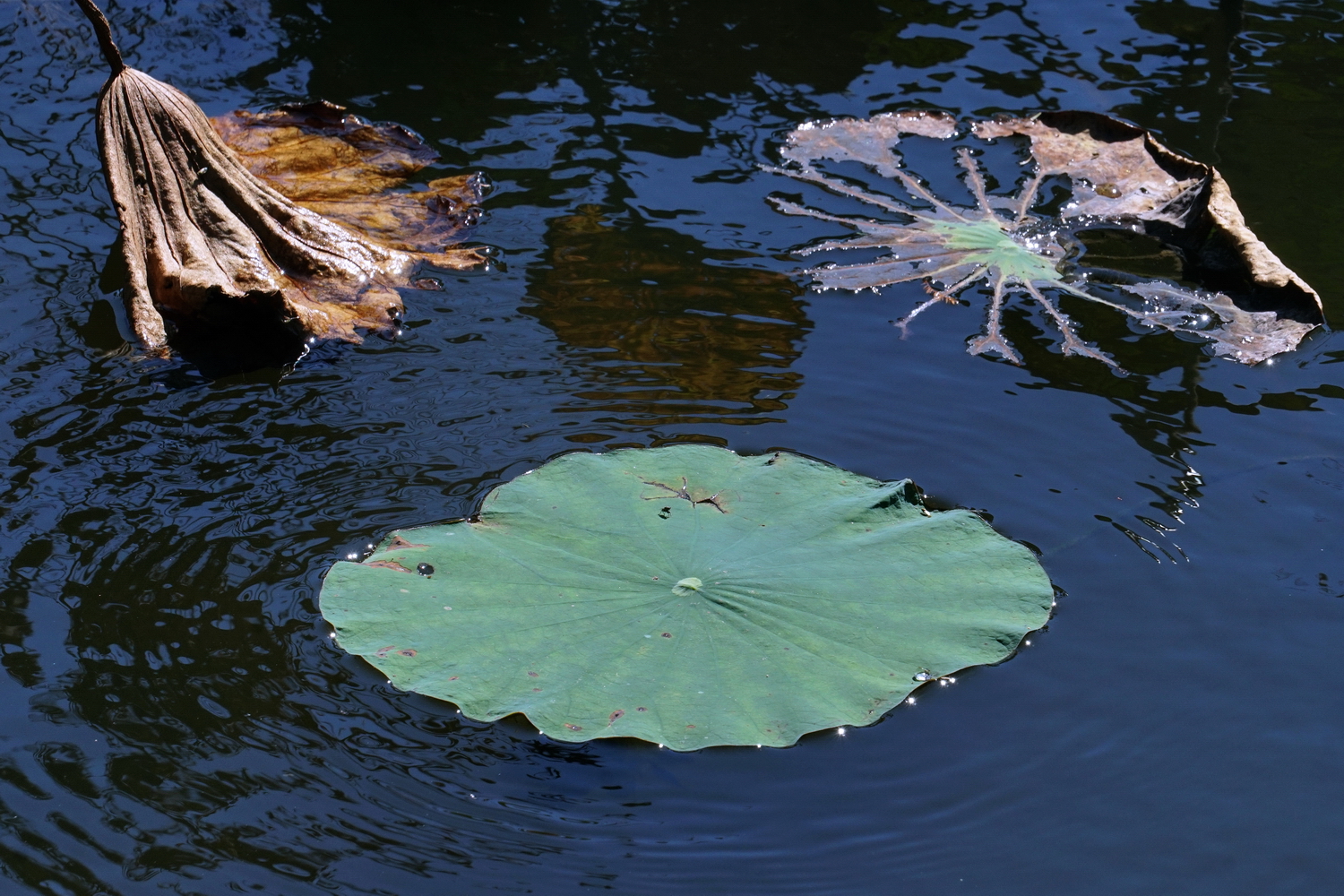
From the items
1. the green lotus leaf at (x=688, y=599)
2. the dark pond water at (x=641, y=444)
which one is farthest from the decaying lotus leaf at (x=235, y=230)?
the green lotus leaf at (x=688, y=599)

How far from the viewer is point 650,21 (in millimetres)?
4777

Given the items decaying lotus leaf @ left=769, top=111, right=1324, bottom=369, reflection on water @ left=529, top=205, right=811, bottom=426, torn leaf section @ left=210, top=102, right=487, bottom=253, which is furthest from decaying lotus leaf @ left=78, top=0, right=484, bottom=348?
decaying lotus leaf @ left=769, top=111, right=1324, bottom=369

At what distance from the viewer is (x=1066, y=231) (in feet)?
12.2

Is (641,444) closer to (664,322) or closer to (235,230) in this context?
(664,322)

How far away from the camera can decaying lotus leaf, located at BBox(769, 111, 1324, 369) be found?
3.30m

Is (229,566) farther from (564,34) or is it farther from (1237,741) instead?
(564,34)

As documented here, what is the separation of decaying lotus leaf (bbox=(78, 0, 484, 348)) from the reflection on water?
35 cm

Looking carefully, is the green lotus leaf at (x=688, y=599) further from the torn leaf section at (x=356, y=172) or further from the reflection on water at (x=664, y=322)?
the torn leaf section at (x=356, y=172)

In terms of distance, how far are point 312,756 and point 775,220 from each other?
2271 mm

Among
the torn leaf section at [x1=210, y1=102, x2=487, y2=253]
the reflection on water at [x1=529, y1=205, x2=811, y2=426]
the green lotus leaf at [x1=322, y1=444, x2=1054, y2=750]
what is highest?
the torn leaf section at [x1=210, y1=102, x2=487, y2=253]

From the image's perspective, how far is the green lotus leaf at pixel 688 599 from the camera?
2072mm

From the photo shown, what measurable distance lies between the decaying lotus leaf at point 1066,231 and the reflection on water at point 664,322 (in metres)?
0.29

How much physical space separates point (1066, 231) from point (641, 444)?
5.61 feet

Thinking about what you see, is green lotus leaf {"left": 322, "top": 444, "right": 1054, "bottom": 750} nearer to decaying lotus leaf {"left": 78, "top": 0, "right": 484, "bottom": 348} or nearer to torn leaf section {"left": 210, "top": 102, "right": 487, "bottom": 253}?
decaying lotus leaf {"left": 78, "top": 0, "right": 484, "bottom": 348}
